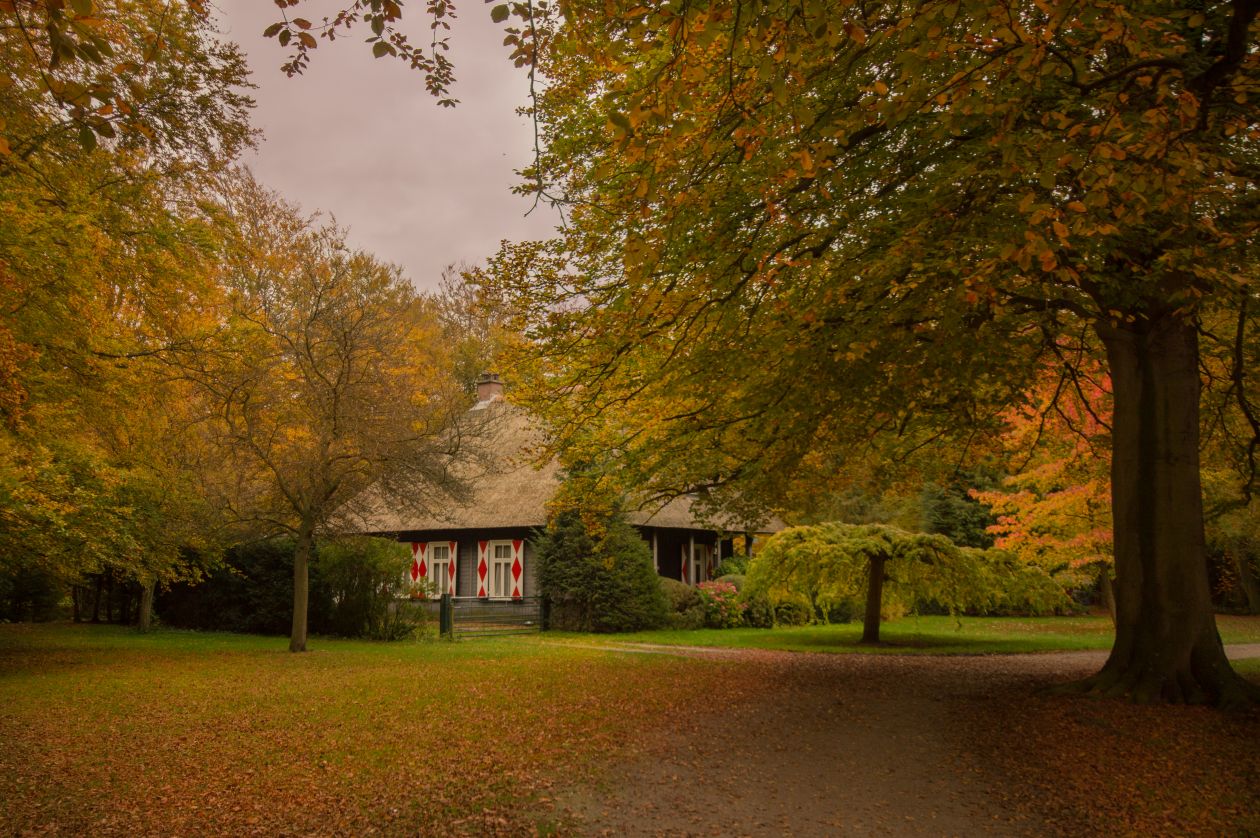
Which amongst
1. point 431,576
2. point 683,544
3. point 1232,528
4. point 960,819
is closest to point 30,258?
point 960,819

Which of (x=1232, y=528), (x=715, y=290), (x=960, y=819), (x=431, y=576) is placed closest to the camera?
(x=960, y=819)

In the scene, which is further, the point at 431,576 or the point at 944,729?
the point at 431,576

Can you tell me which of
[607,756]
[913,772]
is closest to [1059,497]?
[913,772]

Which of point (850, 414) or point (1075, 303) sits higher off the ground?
point (1075, 303)

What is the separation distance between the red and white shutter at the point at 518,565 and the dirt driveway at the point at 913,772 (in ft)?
55.8

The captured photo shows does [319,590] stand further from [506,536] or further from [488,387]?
[488,387]

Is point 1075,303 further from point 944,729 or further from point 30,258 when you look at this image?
point 30,258

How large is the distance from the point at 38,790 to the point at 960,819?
6946mm

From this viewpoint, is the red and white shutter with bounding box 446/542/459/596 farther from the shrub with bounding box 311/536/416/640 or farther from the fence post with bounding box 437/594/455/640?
the fence post with bounding box 437/594/455/640

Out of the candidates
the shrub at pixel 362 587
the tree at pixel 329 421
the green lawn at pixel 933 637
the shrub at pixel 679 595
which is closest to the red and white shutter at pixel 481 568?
the shrub at pixel 362 587

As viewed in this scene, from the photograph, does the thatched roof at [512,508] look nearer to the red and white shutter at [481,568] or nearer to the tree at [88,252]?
the red and white shutter at [481,568]

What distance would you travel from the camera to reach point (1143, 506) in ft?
32.0

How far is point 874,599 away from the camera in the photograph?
19125 mm

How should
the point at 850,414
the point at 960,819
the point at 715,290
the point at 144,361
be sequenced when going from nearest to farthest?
the point at 960,819 < the point at 715,290 < the point at 850,414 < the point at 144,361
